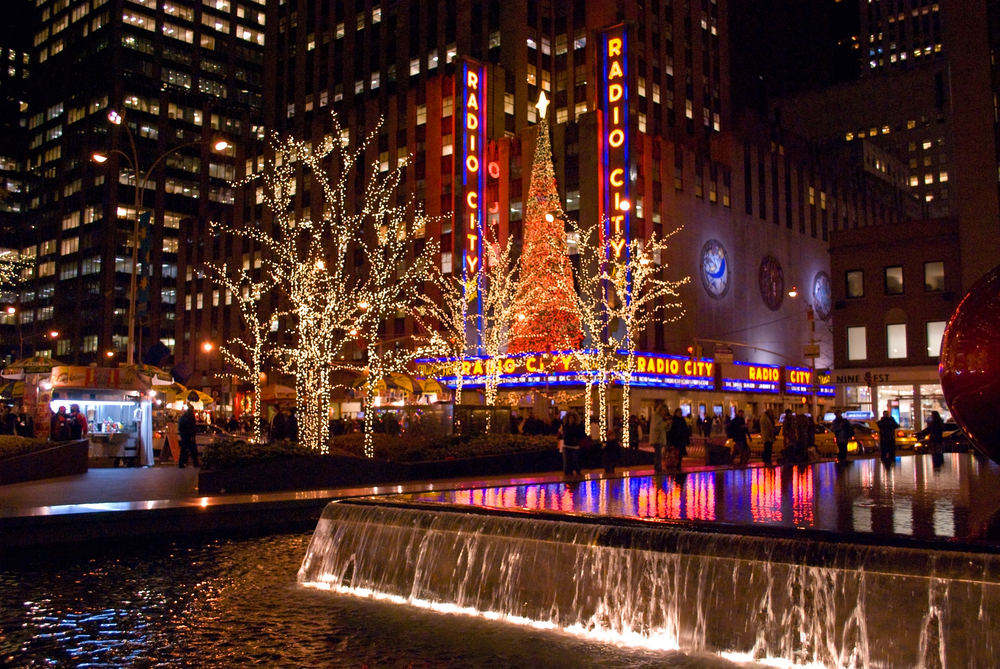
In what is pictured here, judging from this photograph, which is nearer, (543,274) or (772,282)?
(543,274)

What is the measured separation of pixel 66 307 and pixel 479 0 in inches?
3344

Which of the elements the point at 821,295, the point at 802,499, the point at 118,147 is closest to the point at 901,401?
the point at 821,295

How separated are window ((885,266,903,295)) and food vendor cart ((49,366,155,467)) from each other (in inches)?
1739

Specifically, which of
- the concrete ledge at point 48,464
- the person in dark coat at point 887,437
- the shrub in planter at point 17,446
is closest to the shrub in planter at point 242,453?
the concrete ledge at point 48,464

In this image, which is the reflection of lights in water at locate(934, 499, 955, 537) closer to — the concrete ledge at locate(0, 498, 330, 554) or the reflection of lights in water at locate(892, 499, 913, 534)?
the reflection of lights in water at locate(892, 499, 913, 534)

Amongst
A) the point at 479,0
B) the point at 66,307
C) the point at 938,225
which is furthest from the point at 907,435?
the point at 66,307

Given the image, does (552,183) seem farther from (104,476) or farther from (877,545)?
(877,545)

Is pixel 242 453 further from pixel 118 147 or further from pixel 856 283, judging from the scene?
pixel 118 147

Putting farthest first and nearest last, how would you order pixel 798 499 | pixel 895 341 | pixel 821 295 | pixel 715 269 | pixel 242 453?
pixel 821 295, pixel 715 269, pixel 895 341, pixel 242 453, pixel 798 499

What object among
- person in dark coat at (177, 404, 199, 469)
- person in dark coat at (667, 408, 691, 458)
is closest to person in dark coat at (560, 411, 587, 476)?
person in dark coat at (667, 408, 691, 458)

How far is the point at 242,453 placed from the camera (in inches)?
821

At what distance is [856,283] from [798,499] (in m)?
47.5

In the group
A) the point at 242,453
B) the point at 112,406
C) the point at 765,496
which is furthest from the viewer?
the point at 112,406

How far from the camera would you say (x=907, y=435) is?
4488 centimetres
